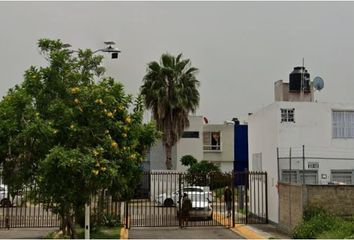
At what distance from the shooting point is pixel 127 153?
12859 millimetres

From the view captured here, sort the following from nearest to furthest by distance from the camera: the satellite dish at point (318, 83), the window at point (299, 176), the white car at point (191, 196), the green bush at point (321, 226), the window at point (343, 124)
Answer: the green bush at point (321, 226), the window at point (299, 176), the window at point (343, 124), the satellite dish at point (318, 83), the white car at point (191, 196)

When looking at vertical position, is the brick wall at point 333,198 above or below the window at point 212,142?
below

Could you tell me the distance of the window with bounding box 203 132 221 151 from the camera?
5009cm

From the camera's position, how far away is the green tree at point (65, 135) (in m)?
11.9

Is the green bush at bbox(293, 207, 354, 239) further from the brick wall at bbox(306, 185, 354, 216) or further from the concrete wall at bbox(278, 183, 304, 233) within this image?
the concrete wall at bbox(278, 183, 304, 233)

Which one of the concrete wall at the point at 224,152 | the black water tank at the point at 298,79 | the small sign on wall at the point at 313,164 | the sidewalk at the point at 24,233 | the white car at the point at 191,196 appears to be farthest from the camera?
the concrete wall at the point at 224,152

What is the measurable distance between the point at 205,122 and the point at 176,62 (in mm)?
12489

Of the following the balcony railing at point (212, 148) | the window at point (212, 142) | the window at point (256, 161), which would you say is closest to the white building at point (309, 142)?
the window at point (256, 161)

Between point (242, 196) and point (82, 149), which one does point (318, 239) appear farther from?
point (242, 196)

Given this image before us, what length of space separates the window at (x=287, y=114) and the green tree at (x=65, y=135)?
10.00m

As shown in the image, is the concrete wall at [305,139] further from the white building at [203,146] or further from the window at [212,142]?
the window at [212,142]

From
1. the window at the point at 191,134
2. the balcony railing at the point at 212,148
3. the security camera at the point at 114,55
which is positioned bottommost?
the balcony railing at the point at 212,148

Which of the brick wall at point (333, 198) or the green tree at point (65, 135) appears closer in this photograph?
the green tree at point (65, 135)

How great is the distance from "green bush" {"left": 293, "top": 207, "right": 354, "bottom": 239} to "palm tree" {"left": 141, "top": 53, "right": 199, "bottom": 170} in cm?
2194
